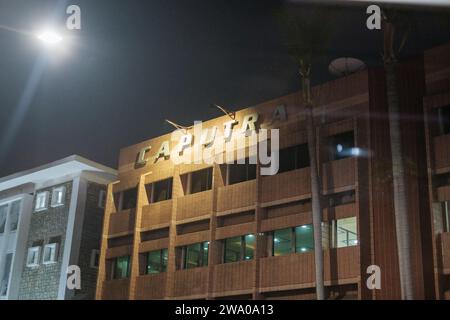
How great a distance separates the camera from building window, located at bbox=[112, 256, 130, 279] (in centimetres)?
4108

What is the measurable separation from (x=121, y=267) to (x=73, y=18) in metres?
24.3

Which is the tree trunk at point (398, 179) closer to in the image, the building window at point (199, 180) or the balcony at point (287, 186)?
the balcony at point (287, 186)

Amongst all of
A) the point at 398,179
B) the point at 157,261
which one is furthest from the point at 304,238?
the point at 157,261

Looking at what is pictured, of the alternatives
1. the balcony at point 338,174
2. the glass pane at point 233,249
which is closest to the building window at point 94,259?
the glass pane at point 233,249

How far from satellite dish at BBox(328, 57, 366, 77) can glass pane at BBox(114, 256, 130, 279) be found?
17657 millimetres

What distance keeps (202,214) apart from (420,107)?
43.6 feet

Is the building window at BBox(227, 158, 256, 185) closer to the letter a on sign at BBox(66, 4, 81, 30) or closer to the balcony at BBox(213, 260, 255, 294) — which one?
the balcony at BBox(213, 260, 255, 294)

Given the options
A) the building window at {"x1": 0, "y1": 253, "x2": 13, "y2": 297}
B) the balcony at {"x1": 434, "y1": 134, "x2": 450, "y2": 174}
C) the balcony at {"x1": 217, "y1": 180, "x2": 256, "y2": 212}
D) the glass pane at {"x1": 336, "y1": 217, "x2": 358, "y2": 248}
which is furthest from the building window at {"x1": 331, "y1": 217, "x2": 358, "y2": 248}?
the building window at {"x1": 0, "y1": 253, "x2": 13, "y2": 297}

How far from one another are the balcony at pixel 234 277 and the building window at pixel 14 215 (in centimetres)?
1794

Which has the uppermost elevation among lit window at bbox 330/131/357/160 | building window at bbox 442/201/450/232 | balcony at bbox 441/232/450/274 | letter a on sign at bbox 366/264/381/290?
lit window at bbox 330/131/357/160

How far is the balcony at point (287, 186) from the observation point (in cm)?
3297

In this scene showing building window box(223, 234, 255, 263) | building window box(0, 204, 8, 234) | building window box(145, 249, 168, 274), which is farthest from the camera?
building window box(0, 204, 8, 234)

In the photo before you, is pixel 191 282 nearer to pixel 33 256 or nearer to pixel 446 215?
pixel 33 256

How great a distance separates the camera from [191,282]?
3609cm
